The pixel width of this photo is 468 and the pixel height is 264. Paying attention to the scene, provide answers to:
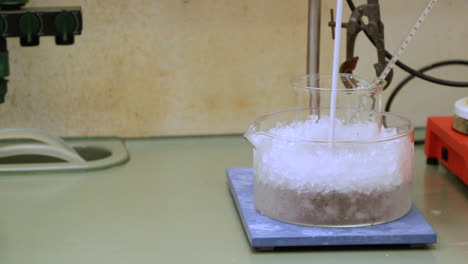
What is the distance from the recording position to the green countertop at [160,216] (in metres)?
0.90

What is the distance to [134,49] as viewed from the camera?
4.58 ft

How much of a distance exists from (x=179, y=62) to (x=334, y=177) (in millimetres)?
608

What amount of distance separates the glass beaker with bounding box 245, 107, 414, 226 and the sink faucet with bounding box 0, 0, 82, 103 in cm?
47

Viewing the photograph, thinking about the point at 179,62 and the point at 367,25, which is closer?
the point at 367,25

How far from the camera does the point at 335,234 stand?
35.7 inches

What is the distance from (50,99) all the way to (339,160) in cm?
75

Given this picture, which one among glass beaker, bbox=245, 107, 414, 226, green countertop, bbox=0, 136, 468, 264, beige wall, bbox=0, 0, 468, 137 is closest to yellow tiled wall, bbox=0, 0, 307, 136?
beige wall, bbox=0, 0, 468, 137

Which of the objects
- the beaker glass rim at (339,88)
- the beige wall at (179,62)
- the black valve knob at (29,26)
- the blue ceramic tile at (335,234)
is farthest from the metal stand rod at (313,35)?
the black valve knob at (29,26)

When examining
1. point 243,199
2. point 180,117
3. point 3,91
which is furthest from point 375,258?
point 3,91

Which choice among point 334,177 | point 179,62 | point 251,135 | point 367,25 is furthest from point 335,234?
point 179,62

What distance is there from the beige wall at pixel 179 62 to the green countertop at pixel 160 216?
0.12m

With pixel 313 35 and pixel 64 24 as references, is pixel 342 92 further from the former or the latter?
pixel 64 24

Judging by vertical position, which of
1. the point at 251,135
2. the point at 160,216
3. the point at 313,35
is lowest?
the point at 160,216

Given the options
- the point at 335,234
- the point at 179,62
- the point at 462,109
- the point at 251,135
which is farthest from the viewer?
the point at 179,62
